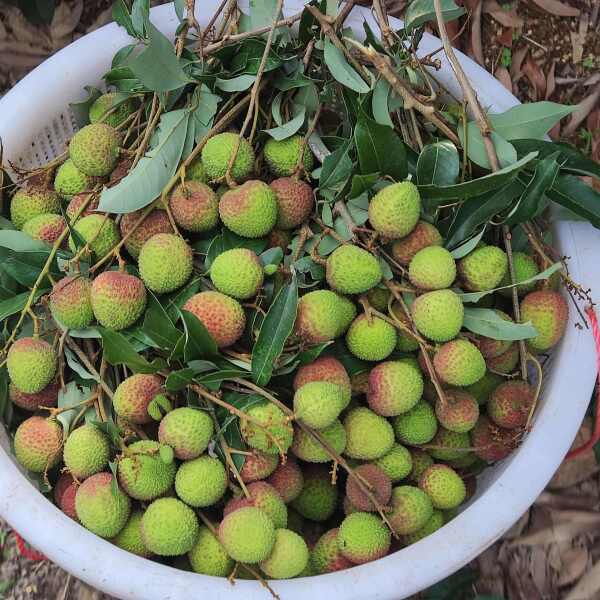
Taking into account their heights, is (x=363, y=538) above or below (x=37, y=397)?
below

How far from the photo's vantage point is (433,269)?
92 centimetres

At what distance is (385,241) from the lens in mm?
976

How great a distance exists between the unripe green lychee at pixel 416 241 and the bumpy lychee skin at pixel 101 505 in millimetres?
477

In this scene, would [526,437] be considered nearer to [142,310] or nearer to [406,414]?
[406,414]

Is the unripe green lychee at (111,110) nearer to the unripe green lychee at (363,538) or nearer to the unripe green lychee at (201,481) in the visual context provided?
the unripe green lychee at (201,481)

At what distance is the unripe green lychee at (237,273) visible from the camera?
35.9 inches

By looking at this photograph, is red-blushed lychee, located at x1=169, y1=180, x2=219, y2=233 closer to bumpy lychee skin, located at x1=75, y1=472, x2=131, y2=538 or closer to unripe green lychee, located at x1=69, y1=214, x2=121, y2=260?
unripe green lychee, located at x1=69, y1=214, x2=121, y2=260

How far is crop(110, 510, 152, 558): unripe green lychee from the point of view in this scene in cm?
94

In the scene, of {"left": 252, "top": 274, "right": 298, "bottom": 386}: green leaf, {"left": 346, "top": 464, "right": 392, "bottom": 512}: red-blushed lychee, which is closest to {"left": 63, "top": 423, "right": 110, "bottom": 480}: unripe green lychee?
{"left": 252, "top": 274, "right": 298, "bottom": 386}: green leaf

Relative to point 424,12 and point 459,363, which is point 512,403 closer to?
point 459,363

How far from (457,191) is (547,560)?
2.77ft

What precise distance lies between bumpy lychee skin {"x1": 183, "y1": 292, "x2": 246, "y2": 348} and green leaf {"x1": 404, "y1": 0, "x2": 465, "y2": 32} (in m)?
0.50

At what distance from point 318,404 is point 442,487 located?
27 cm

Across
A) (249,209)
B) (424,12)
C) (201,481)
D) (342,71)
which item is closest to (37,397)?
(201,481)
